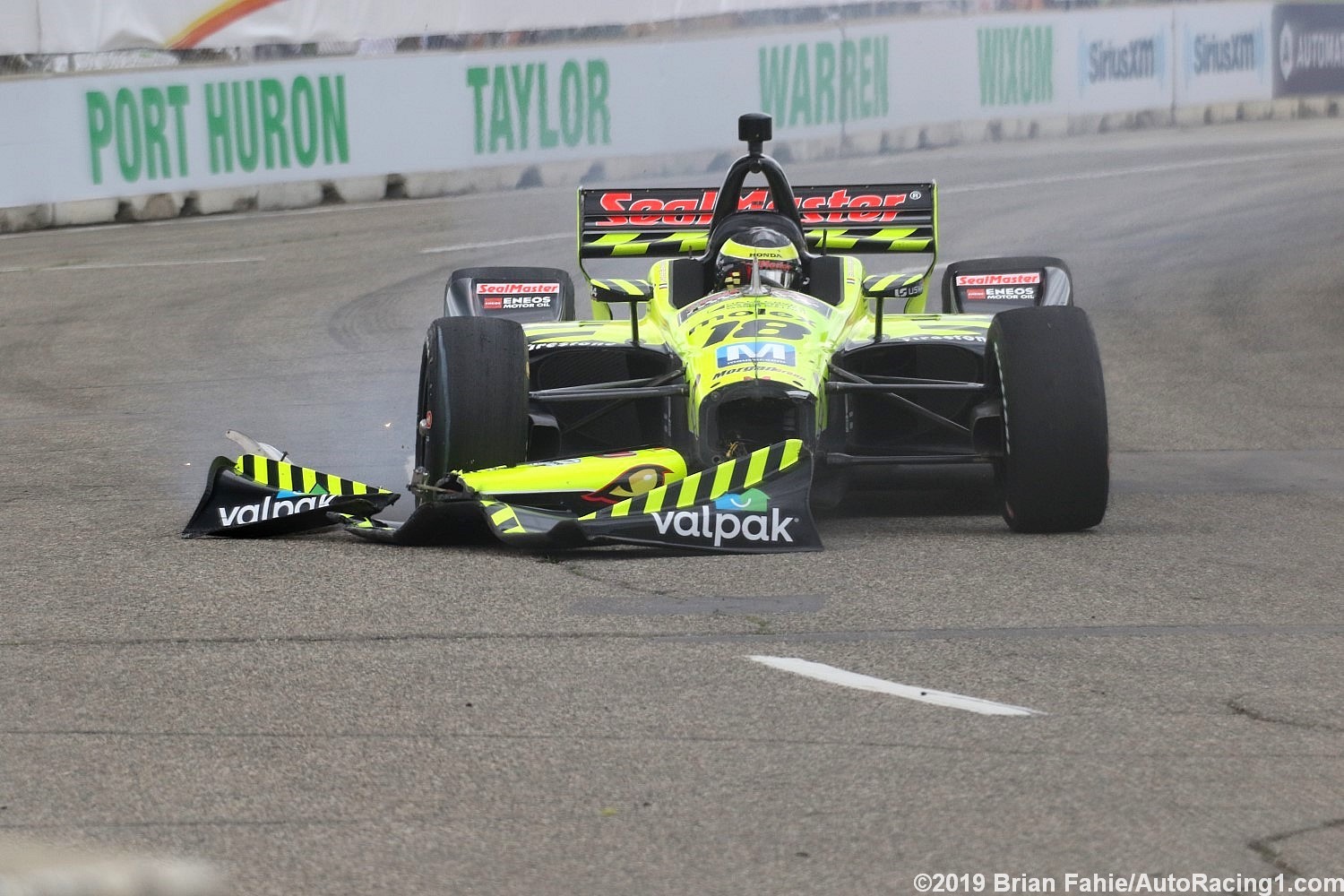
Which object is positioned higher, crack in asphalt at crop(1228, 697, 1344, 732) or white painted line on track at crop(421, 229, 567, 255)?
white painted line on track at crop(421, 229, 567, 255)

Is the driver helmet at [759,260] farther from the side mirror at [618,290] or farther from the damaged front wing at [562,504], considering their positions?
the damaged front wing at [562,504]

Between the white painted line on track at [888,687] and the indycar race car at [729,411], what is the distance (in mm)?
1533

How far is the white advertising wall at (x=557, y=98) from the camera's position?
19.2m

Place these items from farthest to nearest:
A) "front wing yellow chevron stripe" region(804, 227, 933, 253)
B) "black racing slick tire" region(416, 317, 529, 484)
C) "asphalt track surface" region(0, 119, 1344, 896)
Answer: "front wing yellow chevron stripe" region(804, 227, 933, 253)
"black racing slick tire" region(416, 317, 529, 484)
"asphalt track surface" region(0, 119, 1344, 896)

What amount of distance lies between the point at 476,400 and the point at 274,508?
0.83 metres

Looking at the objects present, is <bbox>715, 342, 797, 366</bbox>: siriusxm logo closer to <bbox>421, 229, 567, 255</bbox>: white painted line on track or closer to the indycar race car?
the indycar race car

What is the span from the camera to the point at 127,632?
19.7 ft

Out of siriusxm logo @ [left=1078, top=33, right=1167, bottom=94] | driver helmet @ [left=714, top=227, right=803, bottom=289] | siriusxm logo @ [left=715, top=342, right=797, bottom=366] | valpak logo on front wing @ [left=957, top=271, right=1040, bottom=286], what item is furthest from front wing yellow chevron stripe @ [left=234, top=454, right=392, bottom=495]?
siriusxm logo @ [left=1078, top=33, right=1167, bottom=94]

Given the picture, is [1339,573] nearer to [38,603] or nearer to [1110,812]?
[1110,812]

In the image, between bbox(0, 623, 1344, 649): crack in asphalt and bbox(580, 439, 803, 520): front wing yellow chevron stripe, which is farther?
bbox(580, 439, 803, 520): front wing yellow chevron stripe

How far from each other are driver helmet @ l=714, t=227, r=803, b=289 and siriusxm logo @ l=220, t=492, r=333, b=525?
221 centimetres

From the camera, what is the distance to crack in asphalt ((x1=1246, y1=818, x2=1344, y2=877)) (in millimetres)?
4004

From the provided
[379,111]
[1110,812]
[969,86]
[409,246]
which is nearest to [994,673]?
[1110,812]

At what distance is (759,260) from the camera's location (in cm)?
893
